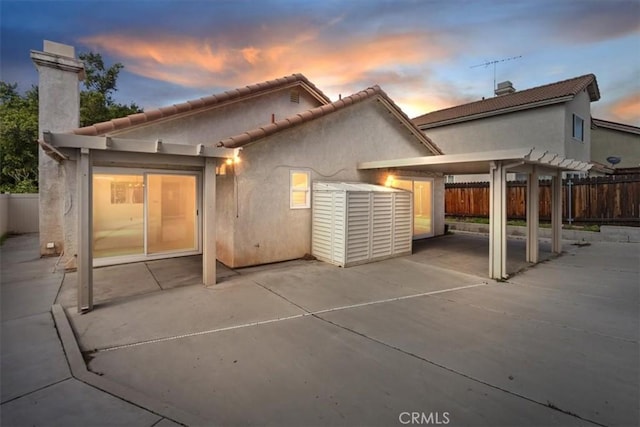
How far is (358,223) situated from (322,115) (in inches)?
136

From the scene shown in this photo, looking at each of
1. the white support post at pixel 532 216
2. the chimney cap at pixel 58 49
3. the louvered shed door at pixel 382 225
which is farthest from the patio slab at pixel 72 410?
the chimney cap at pixel 58 49

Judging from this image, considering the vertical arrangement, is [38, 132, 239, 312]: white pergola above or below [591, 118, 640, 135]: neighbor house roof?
below

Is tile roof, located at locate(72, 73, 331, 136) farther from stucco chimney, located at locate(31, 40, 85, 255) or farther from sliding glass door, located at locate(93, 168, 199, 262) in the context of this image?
sliding glass door, located at locate(93, 168, 199, 262)

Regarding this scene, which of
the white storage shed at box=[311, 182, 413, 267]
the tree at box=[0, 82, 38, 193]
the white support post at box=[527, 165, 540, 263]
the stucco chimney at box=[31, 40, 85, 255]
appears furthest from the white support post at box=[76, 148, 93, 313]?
the tree at box=[0, 82, 38, 193]

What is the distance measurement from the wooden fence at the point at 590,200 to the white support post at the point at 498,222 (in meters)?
9.56

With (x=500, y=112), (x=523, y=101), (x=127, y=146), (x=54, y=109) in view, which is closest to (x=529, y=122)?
(x=523, y=101)

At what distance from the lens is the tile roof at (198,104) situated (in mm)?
7746

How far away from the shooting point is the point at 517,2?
29.9 ft

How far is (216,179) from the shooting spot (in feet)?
28.3

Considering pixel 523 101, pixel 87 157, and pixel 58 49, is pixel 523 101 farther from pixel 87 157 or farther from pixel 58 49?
pixel 58 49

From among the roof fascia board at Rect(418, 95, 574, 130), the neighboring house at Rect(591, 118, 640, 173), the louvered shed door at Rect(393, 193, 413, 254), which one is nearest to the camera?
the louvered shed door at Rect(393, 193, 413, 254)

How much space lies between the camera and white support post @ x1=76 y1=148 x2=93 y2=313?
503cm

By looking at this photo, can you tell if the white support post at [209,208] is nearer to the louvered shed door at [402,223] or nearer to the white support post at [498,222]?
the louvered shed door at [402,223]

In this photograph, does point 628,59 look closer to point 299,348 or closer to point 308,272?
point 308,272
